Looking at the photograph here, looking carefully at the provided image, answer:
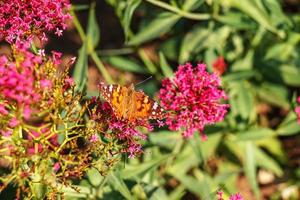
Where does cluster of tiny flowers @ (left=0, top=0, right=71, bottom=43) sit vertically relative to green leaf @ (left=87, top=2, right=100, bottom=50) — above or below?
below

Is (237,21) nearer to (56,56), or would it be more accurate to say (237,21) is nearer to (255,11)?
(255,11)

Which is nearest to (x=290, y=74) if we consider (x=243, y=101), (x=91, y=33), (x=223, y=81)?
(x=243, y=101)

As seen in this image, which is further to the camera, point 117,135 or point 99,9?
point 99,9

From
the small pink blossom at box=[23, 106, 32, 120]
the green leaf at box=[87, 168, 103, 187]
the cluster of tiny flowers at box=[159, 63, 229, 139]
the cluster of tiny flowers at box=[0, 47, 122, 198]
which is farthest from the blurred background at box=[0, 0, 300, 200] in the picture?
the small pink blossom at box=[23, 106, 32, 120]

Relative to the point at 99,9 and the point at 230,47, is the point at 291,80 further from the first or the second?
the point at 99,9

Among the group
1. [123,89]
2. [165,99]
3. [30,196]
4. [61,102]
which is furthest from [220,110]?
[30,196]

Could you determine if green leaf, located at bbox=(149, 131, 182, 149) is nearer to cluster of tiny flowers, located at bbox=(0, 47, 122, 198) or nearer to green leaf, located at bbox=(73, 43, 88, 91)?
green leaf, located at bbox=(73, 43, 88, 91)

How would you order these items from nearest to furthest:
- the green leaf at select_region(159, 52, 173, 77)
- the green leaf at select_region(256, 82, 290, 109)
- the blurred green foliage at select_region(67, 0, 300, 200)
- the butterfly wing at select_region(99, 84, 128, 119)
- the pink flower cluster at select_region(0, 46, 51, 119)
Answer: the pink flower cluster at select_region(0, 46, 51, 119) → the butterfly wing at select_region(99, 84, 128, 119) → the green leaf at select_region(159, 52, 173, 77) → the blurred green foliage at select_region(67, 0, 300, 200) → the green leaf at select_region(256, 82, 290, 109)
